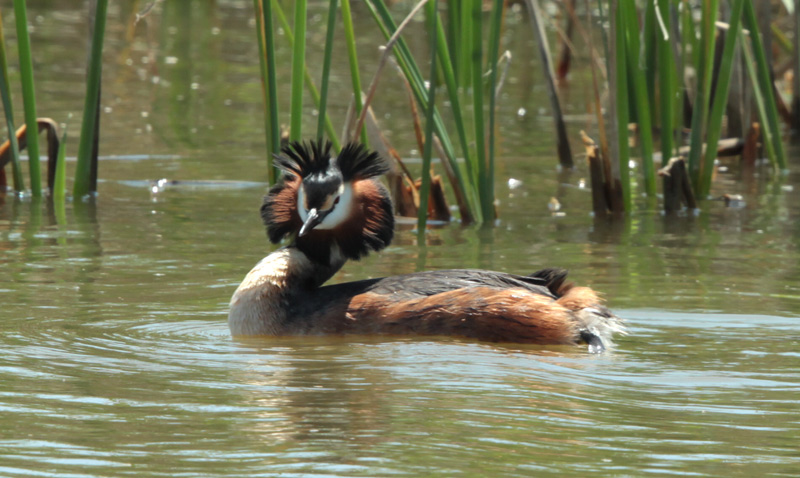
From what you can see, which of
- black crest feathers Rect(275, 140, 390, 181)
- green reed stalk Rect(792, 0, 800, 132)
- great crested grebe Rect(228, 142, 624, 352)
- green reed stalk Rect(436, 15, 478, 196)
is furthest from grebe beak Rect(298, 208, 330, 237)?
green reed stalk Rect(792, 0, 800, 132)

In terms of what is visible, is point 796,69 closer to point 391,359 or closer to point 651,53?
point 651,53

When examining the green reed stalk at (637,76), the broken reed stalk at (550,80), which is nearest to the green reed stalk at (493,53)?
the broken reed stalk at (550,80)

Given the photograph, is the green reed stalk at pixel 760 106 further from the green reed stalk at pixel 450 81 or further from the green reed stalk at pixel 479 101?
the green reed stalk at pixel 450 81

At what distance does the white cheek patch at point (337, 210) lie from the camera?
20.1ft

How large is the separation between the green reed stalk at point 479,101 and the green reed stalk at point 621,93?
2.69 ft

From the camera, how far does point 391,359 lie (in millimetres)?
5266

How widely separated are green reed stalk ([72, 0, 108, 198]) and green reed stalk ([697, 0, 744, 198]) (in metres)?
3.86

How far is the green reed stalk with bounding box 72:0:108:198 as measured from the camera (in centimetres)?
777

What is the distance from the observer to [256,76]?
16.1 meters

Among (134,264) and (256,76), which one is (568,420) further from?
(256,76)

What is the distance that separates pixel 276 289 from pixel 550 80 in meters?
4.32

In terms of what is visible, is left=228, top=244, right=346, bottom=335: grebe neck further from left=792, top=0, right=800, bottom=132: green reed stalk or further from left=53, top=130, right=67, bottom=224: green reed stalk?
left=792, top=0, right=800, bottom=132: green reed stalk

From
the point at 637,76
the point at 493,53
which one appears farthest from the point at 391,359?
the point at 637,76

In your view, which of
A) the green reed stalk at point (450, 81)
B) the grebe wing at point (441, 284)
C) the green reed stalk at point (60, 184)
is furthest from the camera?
the green reed stalk at point (60, 184)
